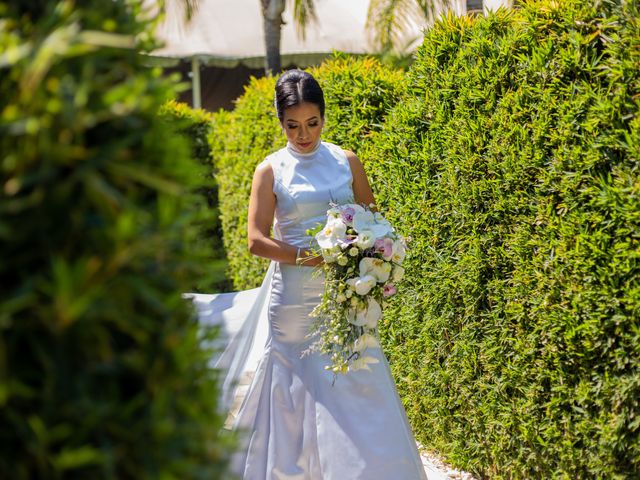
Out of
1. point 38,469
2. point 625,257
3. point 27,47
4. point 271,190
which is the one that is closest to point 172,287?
point 38,469

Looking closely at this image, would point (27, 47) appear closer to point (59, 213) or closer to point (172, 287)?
point (59, 213)

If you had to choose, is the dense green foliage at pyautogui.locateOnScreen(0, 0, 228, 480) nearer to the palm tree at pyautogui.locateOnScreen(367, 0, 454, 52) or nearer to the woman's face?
the woman's face

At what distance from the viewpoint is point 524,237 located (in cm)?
416

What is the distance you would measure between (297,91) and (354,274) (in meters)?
0.98

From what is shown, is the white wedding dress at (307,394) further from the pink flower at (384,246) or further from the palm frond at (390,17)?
the palm frond at (390,17)

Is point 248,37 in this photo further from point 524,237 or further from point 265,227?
point 524,237

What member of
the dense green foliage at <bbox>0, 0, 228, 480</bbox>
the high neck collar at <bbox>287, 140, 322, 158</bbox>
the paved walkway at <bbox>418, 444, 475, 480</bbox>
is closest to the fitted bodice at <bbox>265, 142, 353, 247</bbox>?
the high neck collar at <bbox>287, 140, 322, 158</bbox>

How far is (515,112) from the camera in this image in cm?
420

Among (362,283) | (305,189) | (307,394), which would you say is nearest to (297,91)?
(305,189)

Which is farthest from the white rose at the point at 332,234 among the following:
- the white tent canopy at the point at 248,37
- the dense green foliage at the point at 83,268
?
the white tent canopy at the point at 248,37

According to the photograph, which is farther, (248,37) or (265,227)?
(248,37)

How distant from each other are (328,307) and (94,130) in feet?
8.75

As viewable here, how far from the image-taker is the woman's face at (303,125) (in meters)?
4.39

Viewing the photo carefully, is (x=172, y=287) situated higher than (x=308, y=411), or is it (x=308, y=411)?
(x=172, y=287)
